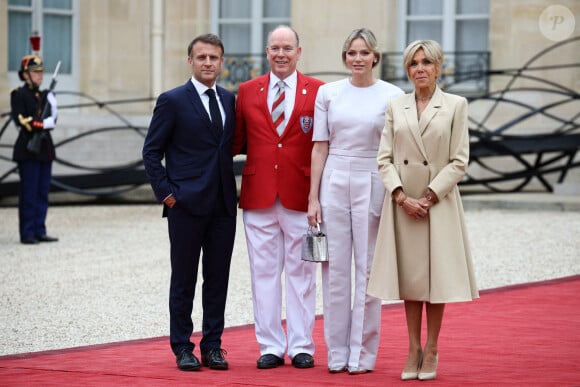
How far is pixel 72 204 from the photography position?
1617 centimetres

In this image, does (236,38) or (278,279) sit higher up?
(236,38)

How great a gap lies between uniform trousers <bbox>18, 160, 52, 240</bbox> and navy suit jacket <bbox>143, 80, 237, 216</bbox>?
6.07m

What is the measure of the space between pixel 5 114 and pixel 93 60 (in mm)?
1953

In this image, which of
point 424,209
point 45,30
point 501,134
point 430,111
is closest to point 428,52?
point 430,111

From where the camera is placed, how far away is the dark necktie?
600 centimetres

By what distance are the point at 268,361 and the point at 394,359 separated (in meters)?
0.66

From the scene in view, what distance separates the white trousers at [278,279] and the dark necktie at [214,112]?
446mm

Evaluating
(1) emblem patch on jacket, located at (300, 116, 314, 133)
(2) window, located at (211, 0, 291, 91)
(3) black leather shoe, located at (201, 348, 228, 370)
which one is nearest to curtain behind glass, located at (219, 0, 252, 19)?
(2) window, located at (211, 0, 291, 91)

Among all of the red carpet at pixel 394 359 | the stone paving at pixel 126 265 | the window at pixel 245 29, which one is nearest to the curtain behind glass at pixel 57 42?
Result: the window at pixel 245 29

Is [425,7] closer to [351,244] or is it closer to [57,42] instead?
[57,42]

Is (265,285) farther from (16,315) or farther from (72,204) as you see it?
Answer: (72,204)

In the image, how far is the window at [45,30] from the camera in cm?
1655

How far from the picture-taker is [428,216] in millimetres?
5625

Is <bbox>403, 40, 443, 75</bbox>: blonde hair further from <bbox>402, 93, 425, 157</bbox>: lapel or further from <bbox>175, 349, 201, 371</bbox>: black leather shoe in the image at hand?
<bbox>175, 349, 201, 371</bbox>: black leather shoe
